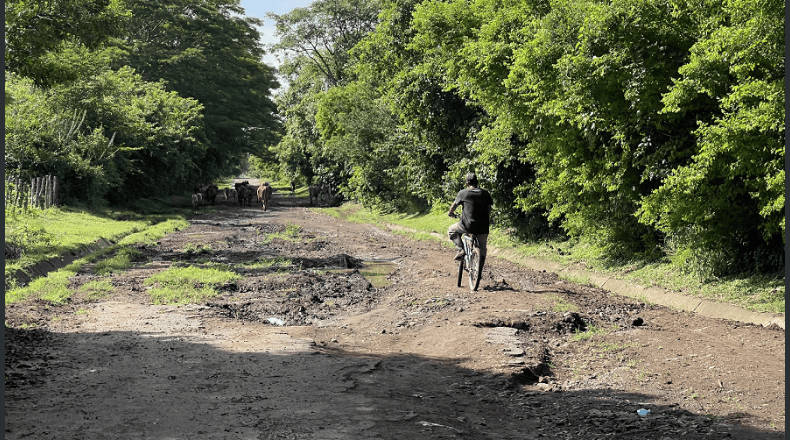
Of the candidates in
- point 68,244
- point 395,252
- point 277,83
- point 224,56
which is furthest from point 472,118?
point 277,83

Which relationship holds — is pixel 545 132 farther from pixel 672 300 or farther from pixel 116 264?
pixel 116 264

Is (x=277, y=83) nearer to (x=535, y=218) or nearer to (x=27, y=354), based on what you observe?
(x=535, y=218)

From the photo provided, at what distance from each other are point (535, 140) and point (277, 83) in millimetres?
47912

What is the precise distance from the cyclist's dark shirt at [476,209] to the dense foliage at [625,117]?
2.26m

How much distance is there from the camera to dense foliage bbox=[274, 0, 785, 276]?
940 centimetres

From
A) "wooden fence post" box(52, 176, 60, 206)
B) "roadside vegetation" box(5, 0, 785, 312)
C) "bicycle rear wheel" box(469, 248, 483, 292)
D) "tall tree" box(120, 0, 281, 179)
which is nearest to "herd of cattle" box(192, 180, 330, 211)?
"tall tree" box(120, 0, 281, 179)

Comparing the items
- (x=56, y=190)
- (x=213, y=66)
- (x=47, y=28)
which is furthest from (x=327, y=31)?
(x=47, y=28)

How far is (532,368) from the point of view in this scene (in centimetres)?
756

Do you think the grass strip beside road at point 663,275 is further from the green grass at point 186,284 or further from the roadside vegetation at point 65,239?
the roadside vegetation at point 65,239

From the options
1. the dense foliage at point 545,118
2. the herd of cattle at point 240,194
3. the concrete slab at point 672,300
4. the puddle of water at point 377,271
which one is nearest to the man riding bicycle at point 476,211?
the dense foliage at point 545,118

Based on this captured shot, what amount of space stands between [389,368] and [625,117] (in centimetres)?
705

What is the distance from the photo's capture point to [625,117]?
492 inches

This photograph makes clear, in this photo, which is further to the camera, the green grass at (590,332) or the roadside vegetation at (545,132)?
the roadside vegetation at (545,132)

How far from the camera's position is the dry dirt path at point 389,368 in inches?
215
